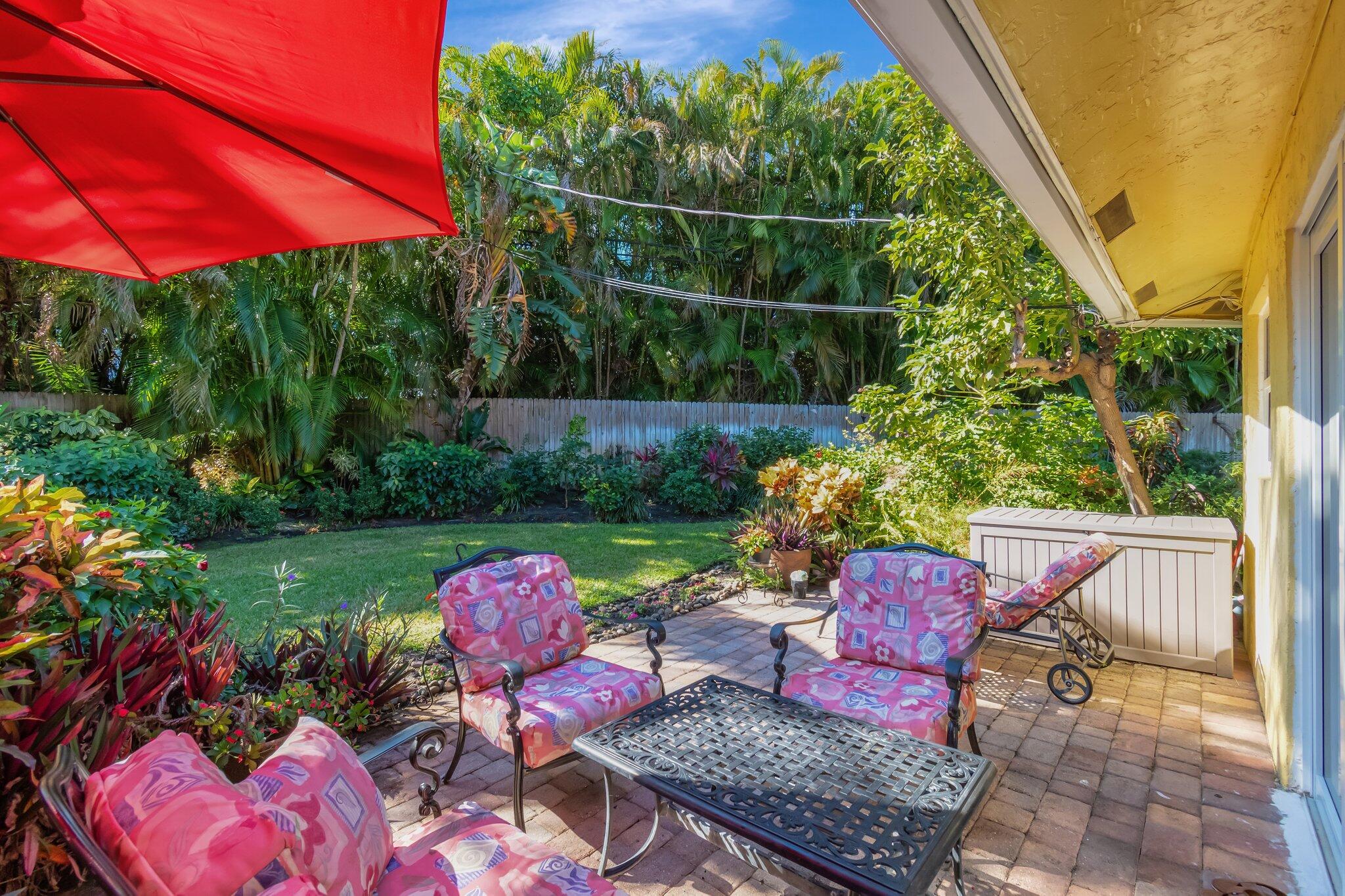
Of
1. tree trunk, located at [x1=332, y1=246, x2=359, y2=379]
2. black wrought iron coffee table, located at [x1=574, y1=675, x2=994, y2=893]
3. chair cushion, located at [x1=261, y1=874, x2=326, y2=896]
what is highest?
tree trunk, located at [x1=332, y1=246, x2=359, y2=379]

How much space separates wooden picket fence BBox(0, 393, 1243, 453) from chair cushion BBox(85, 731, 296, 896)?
37.6ft

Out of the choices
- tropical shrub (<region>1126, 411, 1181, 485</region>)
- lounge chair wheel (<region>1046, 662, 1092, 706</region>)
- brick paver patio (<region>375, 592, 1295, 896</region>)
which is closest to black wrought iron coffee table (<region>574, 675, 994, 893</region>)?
brick paver patio (<region>375, 592, 1295, 896</region>)

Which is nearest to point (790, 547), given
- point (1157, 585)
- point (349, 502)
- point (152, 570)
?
point (1157, 585)

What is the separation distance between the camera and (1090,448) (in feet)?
23.9

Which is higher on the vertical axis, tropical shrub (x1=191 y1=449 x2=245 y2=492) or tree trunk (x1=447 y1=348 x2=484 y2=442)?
tree trunk (x1=447 y1=348 x2=484 y2=442)

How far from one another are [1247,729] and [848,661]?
231cm

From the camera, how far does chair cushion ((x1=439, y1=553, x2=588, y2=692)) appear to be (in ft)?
9.94

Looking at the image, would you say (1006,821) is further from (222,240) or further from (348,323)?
(348,323)

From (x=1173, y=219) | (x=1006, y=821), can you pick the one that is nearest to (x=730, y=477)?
(x=1173, y=219)

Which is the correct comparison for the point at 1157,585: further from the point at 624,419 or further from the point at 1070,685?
the point at 624,419

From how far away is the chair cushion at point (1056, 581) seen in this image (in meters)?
4.05

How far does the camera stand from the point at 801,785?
6.57 ft

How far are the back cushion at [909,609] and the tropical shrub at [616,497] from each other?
7157mm

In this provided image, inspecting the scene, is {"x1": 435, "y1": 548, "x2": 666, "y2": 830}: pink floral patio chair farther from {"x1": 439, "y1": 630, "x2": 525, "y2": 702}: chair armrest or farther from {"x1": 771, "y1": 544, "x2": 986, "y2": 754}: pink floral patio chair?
{"x1": 771, "y1": 544, "x2": 986, "y2": 754}: pink floral patio chair
